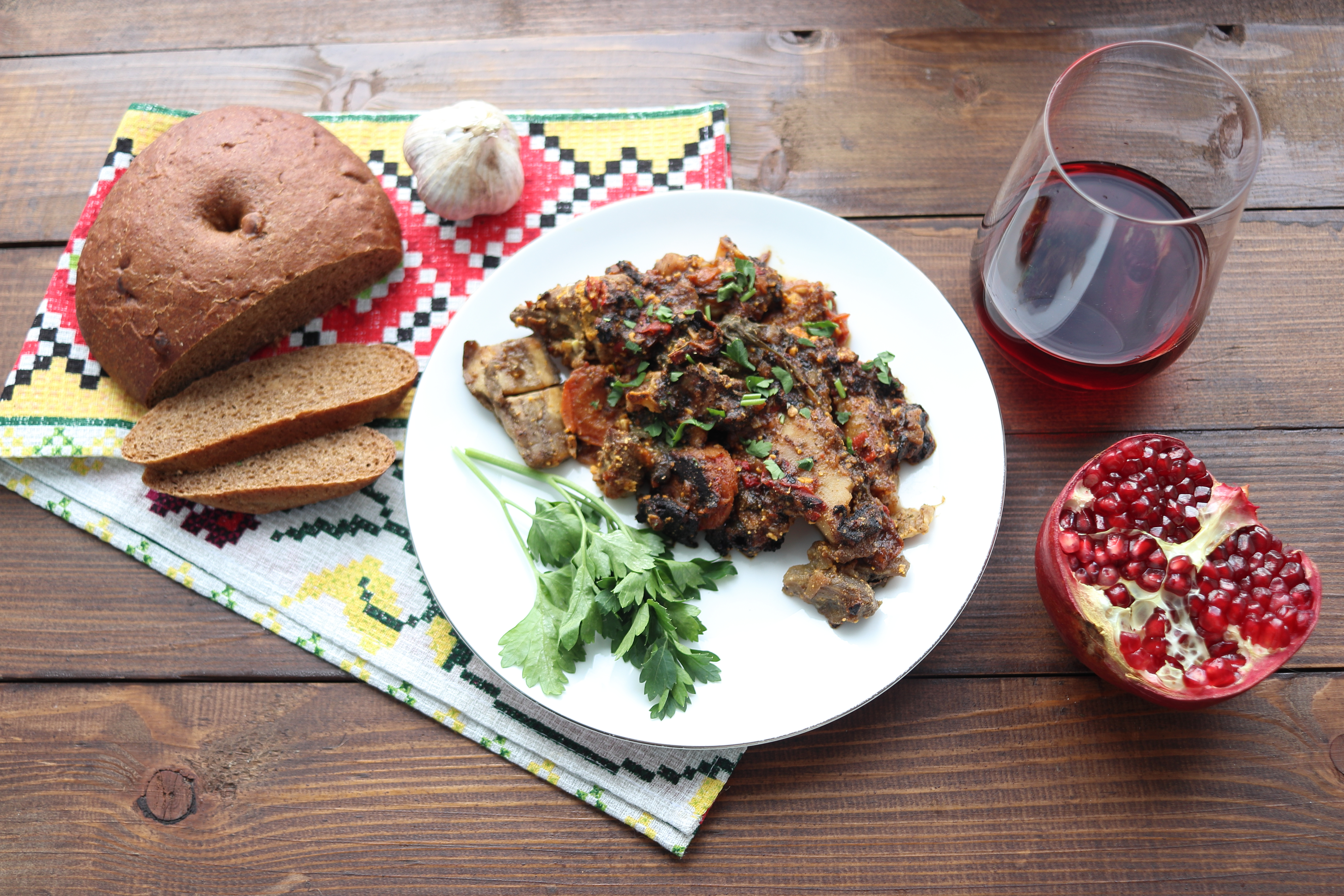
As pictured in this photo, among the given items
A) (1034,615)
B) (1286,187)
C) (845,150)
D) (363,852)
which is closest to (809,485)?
→ (1034,615)

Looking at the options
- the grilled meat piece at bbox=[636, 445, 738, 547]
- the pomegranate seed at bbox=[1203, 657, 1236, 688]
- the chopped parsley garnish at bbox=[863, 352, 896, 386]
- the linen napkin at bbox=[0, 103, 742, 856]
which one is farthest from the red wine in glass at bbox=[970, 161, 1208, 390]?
the linen napkin at bbox=[0, 103, 742, 856]

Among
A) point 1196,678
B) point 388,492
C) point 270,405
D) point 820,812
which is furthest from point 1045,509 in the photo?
point 270,405

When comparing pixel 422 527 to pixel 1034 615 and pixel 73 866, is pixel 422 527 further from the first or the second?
pixel 1034 615

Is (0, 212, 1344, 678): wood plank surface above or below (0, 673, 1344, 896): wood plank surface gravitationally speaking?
above

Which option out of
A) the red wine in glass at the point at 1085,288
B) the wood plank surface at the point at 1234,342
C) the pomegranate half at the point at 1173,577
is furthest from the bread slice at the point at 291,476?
the pomegranate half at the point at 1173,577

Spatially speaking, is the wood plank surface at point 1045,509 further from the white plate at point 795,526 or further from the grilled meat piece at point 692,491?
the grilled meat piece at point 692,491

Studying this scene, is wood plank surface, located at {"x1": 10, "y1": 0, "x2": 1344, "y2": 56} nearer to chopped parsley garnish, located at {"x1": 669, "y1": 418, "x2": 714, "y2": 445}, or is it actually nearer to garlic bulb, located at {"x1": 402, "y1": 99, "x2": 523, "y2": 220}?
garlic bulb, located at {"x1": 402, "y1": 99, "x2": 523, "y2": 220}

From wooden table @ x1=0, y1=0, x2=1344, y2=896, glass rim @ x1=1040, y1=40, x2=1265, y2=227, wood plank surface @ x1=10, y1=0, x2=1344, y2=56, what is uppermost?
glass rim @ x1=1040, y1=40, x2=1265, y2=227
